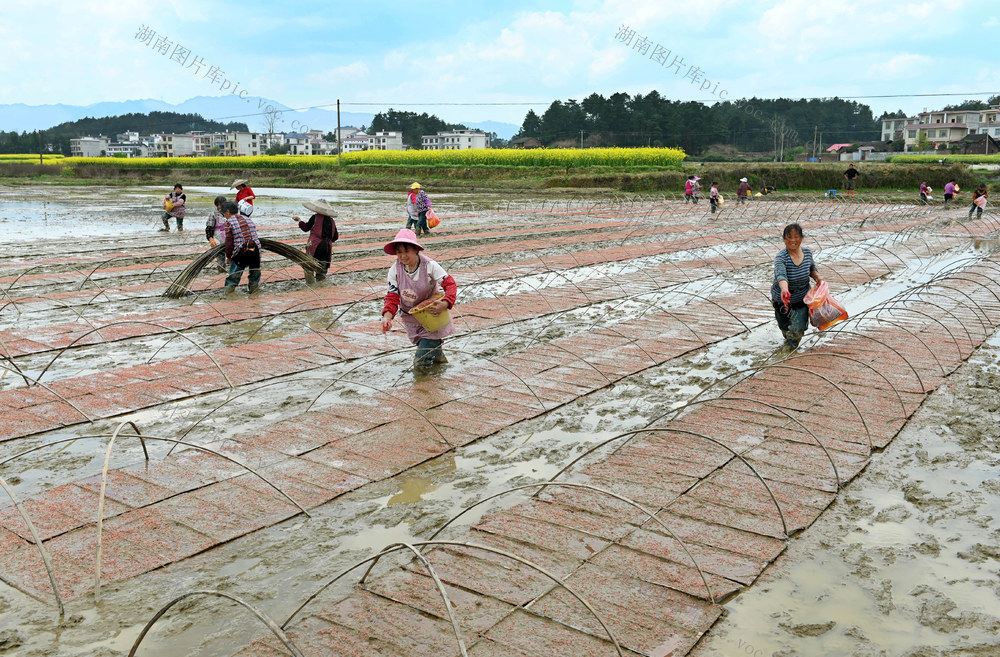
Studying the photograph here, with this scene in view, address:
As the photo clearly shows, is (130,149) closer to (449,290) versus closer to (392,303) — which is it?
(392,303)

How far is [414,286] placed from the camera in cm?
652

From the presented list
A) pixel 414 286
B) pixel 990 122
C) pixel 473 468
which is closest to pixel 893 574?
pixel 473 468

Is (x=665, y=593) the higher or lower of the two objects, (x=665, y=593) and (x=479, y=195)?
the lower

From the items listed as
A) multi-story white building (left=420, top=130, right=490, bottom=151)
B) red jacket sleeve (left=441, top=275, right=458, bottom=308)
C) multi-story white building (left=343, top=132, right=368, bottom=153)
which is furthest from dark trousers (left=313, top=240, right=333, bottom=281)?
multi-story white building (left=343, top=132, right=368, bottom=153)

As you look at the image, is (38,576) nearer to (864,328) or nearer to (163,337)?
(163,337)

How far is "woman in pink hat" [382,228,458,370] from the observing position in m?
6.34

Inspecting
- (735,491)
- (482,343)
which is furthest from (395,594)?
(482,343)

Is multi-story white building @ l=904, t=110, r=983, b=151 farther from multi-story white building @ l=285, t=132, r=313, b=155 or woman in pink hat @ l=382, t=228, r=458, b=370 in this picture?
woman in pink hat @ l=382, t=228, r=458, b=370

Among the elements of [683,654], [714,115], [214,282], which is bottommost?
[683,654]

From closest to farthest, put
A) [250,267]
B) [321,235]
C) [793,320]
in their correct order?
1. [793,320]
2. [250,267]
3. [321,235]

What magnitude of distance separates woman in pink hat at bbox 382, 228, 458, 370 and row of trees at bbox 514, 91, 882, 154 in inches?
2650

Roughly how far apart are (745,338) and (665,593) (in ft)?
17.5

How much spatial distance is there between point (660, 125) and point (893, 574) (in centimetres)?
7197

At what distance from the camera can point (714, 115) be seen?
2911 inches
